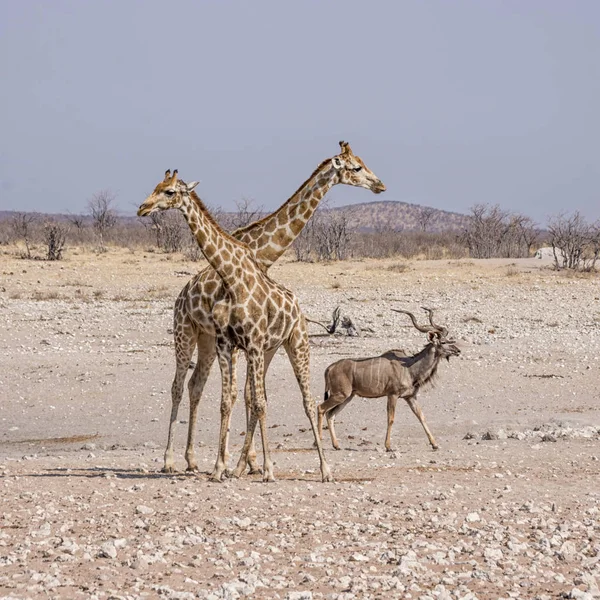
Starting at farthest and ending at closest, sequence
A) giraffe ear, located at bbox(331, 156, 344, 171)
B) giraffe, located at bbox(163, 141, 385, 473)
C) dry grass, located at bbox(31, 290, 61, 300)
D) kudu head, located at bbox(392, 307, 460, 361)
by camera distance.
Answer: dry grass, located at bbox(31, 290, 61, 300)
kudu head, located at bbox(392, 307, 460, 361)
giraffe ear, located at bbox(331, 156, 344, 171)
giraffe, located at bbox(163, 141, 385, 473)

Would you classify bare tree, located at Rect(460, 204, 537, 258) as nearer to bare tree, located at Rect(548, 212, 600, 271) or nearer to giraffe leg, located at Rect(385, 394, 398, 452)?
bare tree, located at Rect(548, 212, 600, 271)

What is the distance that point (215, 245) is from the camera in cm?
973

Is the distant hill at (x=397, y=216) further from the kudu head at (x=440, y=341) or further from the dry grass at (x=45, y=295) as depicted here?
the kudu head at (x=440, y=341)

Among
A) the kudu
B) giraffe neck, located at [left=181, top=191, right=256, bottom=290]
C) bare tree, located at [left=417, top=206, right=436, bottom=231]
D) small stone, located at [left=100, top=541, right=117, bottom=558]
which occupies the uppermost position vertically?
bare tree, located at [left=417, top=206, right=436, bottom=231]

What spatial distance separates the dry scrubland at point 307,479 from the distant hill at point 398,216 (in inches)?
4567

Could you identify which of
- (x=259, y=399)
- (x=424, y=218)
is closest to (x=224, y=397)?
(x=259, y=399)

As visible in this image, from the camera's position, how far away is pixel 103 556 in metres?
6.77

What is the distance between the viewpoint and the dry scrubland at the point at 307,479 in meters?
6.49

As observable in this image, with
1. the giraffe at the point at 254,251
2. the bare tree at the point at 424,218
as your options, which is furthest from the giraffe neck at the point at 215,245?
the bare tree at the point at 424,218

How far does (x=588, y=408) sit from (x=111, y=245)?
3886 cm

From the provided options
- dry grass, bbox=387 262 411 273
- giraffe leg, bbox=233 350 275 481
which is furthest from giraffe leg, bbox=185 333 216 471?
dry grass, bbox=387 262 411 273

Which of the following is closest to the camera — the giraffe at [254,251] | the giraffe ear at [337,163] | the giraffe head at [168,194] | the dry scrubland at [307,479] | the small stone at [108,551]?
the dry scrubland at [307,479]

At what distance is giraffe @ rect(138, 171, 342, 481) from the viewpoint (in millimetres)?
9469

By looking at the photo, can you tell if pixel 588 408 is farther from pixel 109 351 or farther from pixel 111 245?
pixel 111 245
